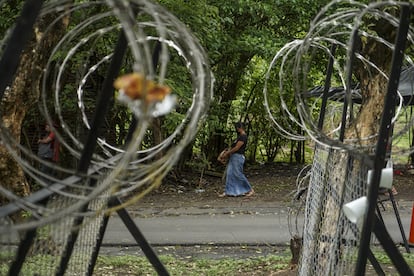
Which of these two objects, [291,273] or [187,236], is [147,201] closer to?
[187,236]

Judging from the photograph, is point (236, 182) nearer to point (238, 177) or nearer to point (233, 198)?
point (238, 177)

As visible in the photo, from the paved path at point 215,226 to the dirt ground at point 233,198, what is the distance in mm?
753

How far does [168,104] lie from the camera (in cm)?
223

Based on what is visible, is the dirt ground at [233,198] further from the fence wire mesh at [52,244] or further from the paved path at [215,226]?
the fence wire mesh at [52,244]

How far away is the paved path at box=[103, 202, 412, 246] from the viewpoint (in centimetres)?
1016

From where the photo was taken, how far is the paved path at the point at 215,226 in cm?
1016

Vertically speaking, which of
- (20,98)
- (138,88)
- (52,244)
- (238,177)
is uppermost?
(20,98)

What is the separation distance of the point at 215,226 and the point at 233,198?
348 centimetres

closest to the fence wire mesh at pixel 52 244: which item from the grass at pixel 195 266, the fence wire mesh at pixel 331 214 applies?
the fence wire mesh at pixel 331 214

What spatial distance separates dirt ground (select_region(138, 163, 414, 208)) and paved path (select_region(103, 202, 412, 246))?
2.47ft

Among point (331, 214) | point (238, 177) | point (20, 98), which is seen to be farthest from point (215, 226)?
point (331, 214)

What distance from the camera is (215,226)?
11.3 m

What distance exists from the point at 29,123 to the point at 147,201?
3.82 metres

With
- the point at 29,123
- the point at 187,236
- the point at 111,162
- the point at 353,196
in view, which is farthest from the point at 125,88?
the point at 29,123
